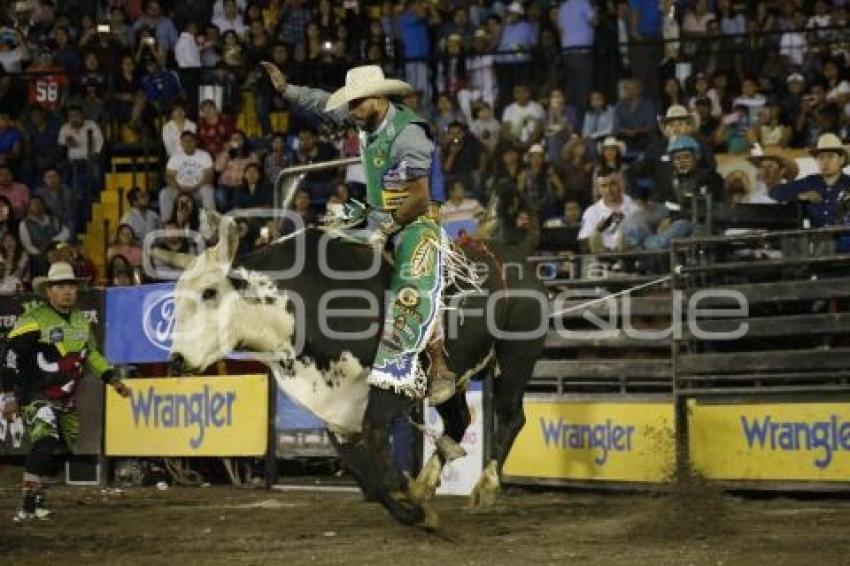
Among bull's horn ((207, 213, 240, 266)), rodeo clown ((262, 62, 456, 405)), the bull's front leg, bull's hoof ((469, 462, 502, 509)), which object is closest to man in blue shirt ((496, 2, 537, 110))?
bull's hoof ((469, 462, 502, 509))

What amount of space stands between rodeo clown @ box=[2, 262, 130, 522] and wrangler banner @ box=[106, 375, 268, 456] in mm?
1970

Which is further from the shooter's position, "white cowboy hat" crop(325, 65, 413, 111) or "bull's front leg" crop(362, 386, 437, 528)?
"white cowboy hat" crop(325, 65, 413, 111)

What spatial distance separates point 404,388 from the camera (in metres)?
9.02

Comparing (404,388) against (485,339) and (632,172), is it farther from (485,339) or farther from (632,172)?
(632,172)

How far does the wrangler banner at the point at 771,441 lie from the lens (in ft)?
35.7

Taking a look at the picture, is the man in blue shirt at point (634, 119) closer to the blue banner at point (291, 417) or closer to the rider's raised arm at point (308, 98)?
the blue banner at point (291, 417)

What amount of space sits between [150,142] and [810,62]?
865 centimetres

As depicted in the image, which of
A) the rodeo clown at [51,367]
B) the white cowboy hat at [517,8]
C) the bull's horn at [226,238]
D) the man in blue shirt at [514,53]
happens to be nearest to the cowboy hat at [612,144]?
the man in blue shirt at [514,53]

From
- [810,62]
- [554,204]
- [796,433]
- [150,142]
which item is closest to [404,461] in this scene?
[796,433]

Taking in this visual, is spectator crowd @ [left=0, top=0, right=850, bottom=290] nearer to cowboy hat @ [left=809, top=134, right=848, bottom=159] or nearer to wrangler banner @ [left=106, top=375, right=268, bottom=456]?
cowboy hat @ [left=809, top=134, right=848, bottom=159]

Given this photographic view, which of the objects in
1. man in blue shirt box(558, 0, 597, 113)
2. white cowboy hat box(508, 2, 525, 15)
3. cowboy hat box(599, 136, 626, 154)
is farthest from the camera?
white cowboy hat box(508, 2, 525, 15)

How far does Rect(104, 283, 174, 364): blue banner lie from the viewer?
14.2 m

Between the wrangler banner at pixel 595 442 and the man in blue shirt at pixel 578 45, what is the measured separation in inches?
238

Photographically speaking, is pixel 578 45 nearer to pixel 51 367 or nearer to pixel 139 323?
pixel 139 323
